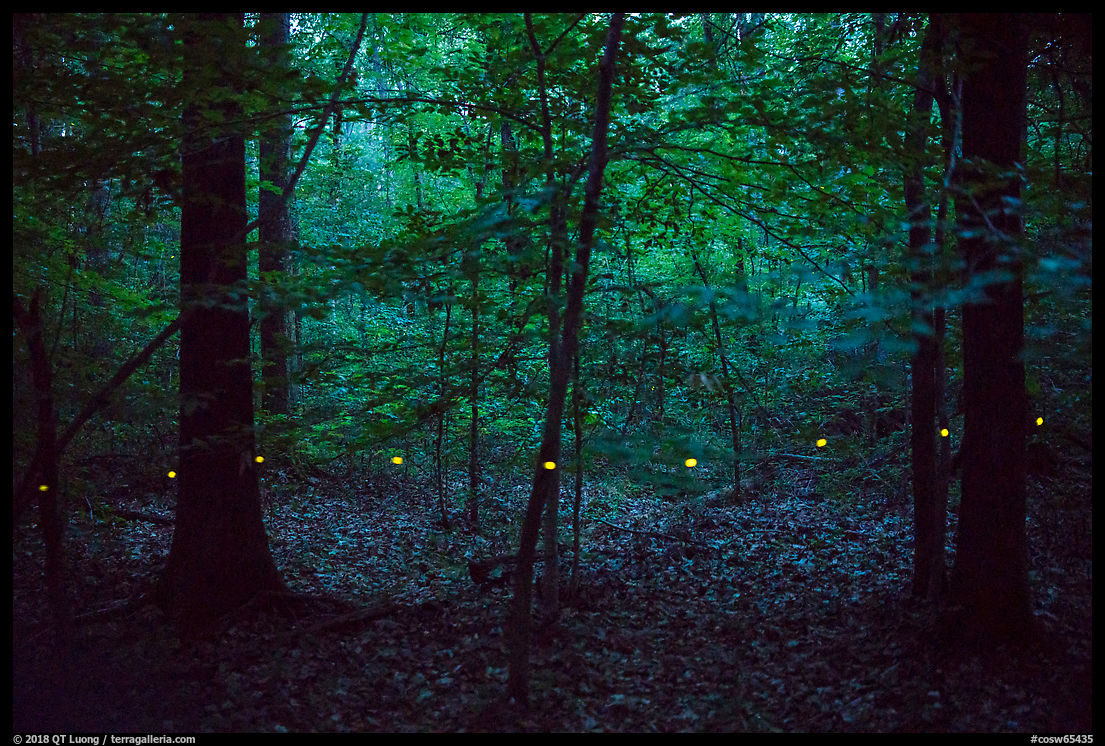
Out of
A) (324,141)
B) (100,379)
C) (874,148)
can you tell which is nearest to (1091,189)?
(874,148)

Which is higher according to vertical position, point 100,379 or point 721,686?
point 100,379

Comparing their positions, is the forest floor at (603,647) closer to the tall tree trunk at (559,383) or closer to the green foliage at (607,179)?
the tall tree trunk at (559,383)

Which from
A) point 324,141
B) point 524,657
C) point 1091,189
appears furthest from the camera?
point 324,141

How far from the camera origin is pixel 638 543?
9766mm

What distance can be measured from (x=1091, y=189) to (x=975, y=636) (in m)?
3.57

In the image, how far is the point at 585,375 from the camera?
26.0 ft

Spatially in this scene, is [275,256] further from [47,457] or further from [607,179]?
[607,179]

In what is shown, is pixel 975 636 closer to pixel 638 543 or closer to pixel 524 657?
pixel 524 657

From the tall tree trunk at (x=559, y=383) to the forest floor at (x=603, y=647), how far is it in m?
0.51

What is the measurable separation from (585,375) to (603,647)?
2906 mm

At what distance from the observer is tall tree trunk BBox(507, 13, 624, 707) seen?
5.25 meters

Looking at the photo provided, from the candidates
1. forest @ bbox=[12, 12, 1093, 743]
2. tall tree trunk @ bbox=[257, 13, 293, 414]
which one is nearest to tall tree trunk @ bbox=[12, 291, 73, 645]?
forest @ bbox=[12, 12, 1093, 743]

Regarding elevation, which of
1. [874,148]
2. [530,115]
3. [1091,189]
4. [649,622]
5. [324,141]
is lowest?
[649,622]

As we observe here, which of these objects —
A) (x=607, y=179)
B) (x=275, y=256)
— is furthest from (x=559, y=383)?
(x=275, y=256)
